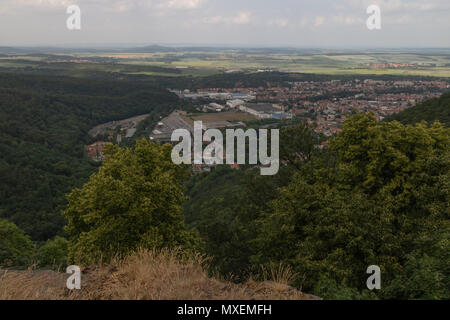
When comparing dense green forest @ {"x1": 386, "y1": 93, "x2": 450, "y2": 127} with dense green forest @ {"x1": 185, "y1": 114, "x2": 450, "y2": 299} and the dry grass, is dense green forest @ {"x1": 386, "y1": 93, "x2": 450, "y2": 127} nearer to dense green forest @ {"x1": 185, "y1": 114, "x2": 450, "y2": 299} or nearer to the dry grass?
dense green forest @ {"x1": 185, "y1": 114, "x2": 450, "y2": 299}

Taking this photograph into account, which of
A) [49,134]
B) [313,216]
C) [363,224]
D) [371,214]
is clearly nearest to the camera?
[363,224]

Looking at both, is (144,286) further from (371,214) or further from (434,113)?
(434,113)

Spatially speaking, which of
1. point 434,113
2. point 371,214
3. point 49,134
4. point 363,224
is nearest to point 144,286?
point 363,224

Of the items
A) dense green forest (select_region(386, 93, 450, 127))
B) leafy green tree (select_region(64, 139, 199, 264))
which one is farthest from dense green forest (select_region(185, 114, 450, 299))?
dense green forest (select_region(386, 93, 450, 127))

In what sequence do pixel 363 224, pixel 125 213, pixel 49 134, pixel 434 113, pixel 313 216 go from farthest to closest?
pixel 49 134, pixel 434 113, pixel 125 213, pixel 313 216, pixel 363 224

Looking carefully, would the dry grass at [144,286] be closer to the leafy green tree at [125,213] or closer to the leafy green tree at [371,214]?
the leafy green tree at [371,214]

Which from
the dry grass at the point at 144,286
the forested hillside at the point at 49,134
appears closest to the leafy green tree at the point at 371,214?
the dry grass at the point at 144,286
